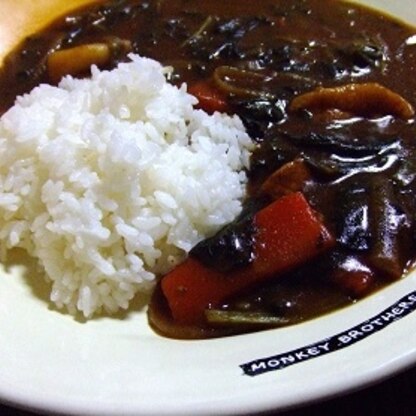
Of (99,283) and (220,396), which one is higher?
(220,396)

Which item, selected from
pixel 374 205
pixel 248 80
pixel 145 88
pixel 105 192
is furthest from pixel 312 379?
pixel 248 80

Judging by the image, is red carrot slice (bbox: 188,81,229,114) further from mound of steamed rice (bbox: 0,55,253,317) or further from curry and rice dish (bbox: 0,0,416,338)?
mound of steamed rice (bbox: 0,55,253,317)

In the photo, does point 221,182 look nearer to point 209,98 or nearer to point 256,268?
point 256,268

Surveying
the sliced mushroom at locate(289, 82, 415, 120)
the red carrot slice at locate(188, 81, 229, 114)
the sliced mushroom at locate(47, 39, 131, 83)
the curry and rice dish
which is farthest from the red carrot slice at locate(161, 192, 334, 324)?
the sliced mushroom at locate(47, 39, 131, 83)

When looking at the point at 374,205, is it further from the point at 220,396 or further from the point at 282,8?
the point at 282,8

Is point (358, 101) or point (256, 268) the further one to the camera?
point (358, 101)

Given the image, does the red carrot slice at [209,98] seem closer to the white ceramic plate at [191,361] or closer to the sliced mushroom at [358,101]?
the sliced mushroom at [358,101]

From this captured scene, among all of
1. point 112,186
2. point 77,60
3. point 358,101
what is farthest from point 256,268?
point 77,60
